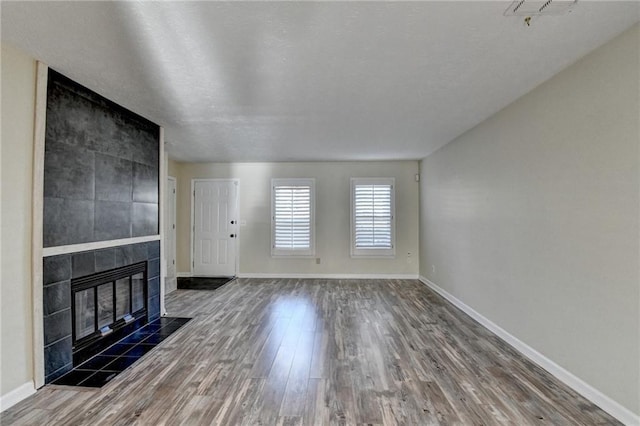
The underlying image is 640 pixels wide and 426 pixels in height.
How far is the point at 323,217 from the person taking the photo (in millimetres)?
6410

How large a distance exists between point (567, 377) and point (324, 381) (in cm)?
190

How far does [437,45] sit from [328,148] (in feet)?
10.1

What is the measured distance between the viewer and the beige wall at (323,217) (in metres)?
6.34

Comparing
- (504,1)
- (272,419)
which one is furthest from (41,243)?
(504,1)

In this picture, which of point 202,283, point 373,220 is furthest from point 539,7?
point 202,283

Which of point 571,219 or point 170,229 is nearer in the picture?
point 571,219

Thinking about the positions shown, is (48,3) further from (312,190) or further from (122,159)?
(312,190)

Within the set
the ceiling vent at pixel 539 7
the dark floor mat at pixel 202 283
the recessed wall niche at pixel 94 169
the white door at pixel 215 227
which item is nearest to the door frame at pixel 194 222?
the white door at pixel 215 227

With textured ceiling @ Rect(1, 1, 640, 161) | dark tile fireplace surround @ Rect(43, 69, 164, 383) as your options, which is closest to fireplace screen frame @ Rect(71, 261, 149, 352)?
dark tile fireplace surround @ Rect(43, 69, 164, 383)

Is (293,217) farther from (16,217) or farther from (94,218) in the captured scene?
(16,217)

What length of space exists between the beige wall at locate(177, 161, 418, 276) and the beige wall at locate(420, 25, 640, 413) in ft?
8.35

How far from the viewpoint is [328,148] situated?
5.04 m

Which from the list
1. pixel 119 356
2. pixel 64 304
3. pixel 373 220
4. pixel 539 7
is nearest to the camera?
pixel 539 7

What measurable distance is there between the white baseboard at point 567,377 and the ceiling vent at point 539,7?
2458 mm
